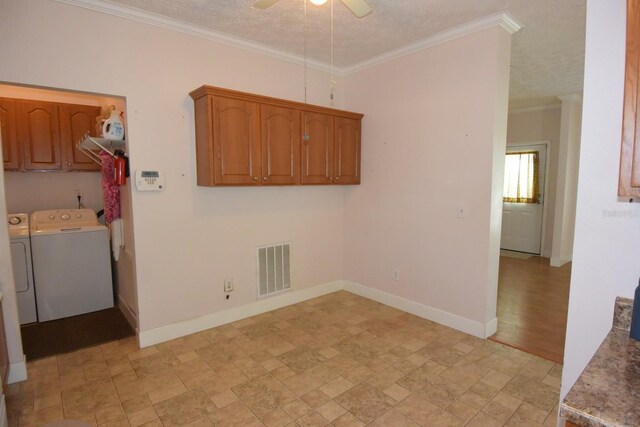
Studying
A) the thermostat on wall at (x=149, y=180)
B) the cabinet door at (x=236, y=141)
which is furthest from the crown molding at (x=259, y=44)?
the thermostat on wall at (x=149, y=180)

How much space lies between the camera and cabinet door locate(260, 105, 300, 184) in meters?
3.22

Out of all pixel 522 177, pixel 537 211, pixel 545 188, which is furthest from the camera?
pixel 522 177

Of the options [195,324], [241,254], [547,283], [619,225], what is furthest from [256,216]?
[547,283]

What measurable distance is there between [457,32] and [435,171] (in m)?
1.26

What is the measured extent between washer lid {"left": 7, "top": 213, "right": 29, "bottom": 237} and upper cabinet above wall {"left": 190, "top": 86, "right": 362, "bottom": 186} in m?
1.92

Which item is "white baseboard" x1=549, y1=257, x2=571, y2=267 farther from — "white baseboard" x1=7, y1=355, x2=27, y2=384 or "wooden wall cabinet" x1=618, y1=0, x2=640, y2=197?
"white baseboard" x1=7, y1=355, x2=27, y2=384

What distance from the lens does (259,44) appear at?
3404 millimetres

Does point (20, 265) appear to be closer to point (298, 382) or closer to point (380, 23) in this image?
point (298, 382)

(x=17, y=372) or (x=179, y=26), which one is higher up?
(x=179, y=26)

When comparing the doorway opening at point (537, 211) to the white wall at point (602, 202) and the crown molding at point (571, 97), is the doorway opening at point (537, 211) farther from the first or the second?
the white wall at point (602, 202)

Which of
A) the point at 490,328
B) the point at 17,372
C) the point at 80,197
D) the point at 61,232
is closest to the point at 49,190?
the point at 80,197

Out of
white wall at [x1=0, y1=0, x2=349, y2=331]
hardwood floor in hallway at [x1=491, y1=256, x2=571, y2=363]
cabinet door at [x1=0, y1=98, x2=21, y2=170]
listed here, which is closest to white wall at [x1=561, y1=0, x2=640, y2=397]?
hardwood floor in hallway at [x1=491, y1=256, x2=571, y2=363]

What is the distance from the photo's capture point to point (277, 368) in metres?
2.61

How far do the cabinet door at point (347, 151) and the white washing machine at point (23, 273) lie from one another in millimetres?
3212
